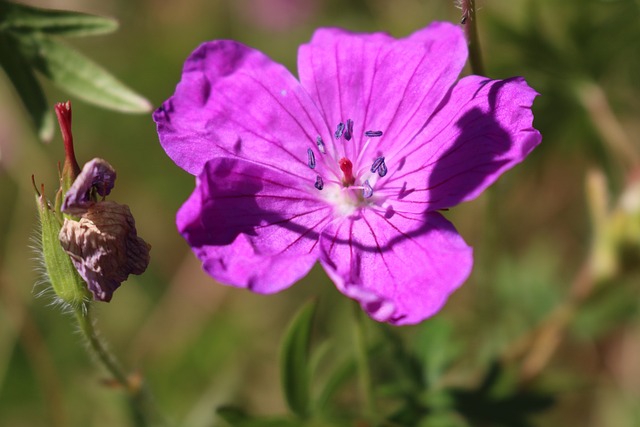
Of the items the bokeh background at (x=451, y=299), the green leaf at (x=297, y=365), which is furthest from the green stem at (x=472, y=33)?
the green leaf at (x=297, y=365)

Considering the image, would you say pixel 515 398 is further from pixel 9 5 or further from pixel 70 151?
pixel 9 5

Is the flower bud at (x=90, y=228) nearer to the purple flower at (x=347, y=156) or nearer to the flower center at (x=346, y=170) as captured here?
the purple flower at (x=347, y=156)

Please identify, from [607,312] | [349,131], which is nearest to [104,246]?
[349,131]

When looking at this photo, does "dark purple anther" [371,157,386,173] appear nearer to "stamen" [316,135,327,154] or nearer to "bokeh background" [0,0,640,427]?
"stamen" [316,135,327,154]

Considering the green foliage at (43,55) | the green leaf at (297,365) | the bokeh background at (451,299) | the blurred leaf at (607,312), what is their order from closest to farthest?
the green leaf at (297,365)
the green foliage at (43,55)
the bokeh background at (451,299)
the blurred leaf at (607,312)

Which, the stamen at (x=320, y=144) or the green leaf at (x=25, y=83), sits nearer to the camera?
the stamen at (x=320, y=144)

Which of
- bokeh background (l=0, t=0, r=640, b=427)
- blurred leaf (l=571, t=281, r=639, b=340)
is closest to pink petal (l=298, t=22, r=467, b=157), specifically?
bokeh background (l=0, t=0, r=640, b=427)
